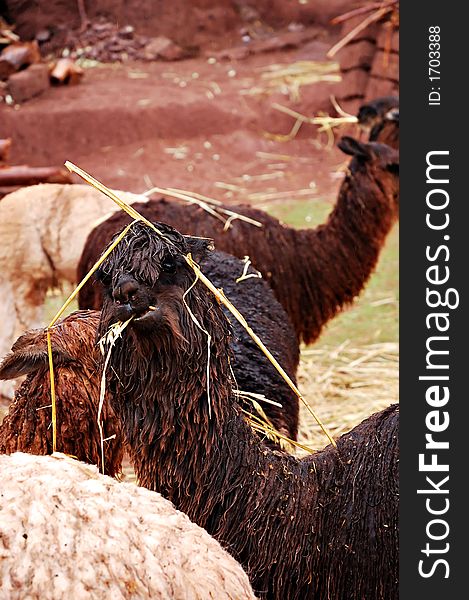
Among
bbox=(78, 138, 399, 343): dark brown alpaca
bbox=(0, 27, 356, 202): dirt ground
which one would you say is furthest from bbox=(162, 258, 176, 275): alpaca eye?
bbox=(0, 27, 356, 202): dirt ground

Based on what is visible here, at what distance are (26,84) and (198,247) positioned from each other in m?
9.46

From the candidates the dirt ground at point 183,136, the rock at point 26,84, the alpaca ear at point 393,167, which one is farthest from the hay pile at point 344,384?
the rock at point 26,84

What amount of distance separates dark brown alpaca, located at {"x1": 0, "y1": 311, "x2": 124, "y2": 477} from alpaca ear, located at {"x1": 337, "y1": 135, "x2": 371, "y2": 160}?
9.01ft

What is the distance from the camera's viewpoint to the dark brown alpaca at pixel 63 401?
3227mm

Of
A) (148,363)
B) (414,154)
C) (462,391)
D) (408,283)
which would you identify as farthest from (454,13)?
(148,363)

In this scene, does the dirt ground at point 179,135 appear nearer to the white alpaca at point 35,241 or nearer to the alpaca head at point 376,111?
the alpaca head at point 376,111

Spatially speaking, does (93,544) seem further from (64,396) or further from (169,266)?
(64,396)

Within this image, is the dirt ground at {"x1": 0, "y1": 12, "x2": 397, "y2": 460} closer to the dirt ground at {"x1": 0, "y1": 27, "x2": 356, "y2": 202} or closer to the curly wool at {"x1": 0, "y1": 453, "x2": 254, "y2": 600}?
the dirt ground at {"x1": 0, "y1": 27, "x2": 356, "y2": 202}

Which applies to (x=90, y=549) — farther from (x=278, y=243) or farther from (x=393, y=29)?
(x=393, y=29)

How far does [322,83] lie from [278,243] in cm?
705

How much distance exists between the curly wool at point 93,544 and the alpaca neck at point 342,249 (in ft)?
10.2

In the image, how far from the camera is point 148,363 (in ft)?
8.79

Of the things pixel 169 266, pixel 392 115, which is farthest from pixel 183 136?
pixel 169 266

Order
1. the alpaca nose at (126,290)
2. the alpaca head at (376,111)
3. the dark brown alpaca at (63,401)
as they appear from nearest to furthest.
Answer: the alpaca nose at (126,290) < the dark brown alpaca at (63,401) < the alpaca head at (376,111)
